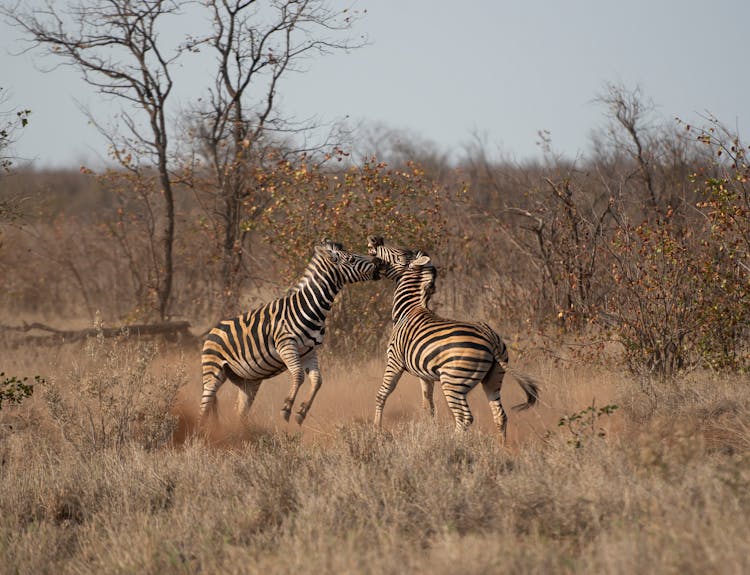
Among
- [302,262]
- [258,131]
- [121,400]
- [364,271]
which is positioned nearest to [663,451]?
[364,271]

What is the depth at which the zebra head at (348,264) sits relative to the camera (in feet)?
27.3

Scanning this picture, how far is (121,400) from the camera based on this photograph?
24.6 ft

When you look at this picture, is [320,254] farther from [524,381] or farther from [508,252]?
[508,252]

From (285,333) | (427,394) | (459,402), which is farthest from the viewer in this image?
(285,333)

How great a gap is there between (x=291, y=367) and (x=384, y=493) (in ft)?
9.05

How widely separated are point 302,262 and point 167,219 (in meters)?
4.12

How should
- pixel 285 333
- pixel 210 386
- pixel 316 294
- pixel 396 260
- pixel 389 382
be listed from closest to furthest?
1. pixel 389 382
2. pixel 285 333
3. pixel 316 294
4. pixel 210 386
5. pixel 396 260

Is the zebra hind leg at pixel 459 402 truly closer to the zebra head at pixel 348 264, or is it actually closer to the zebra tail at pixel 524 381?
the zebra tail at pixel 524 381

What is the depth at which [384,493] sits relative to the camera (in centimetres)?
539

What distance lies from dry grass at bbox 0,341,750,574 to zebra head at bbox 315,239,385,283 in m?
1.48

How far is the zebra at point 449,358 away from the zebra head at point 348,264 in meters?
0.46

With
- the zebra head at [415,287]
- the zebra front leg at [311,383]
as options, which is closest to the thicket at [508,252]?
the zebra head at [415,287]

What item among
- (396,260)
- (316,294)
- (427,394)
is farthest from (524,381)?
(316,294)

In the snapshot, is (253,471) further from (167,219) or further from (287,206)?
(167,219)
